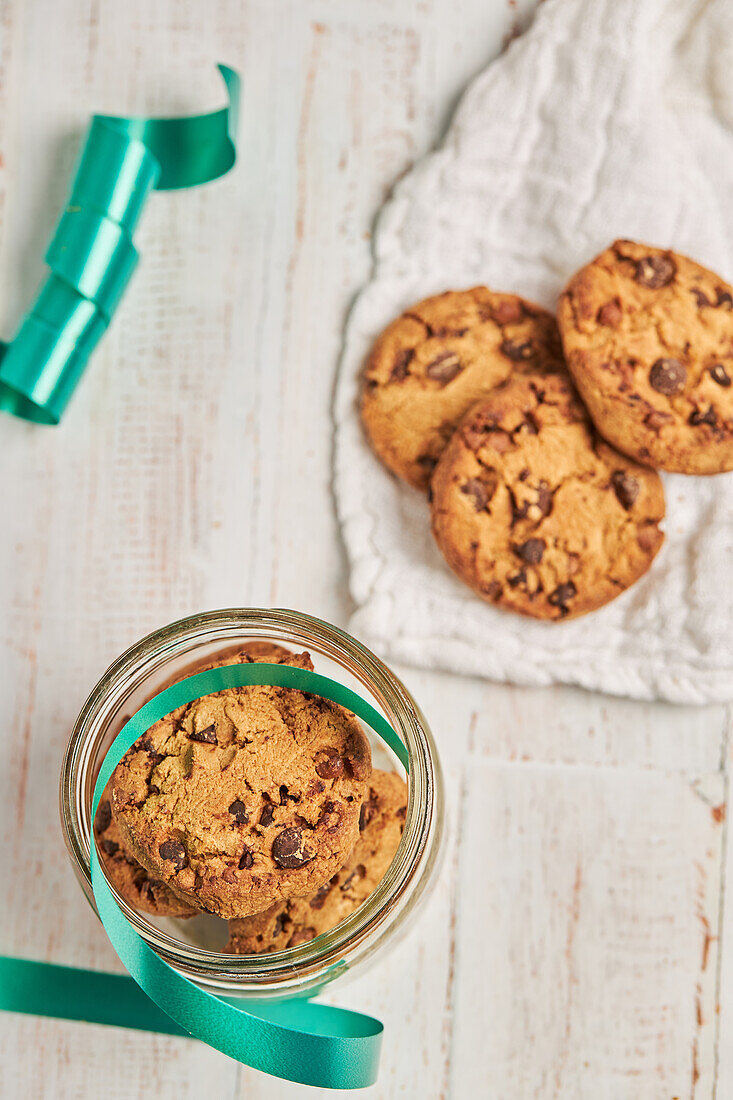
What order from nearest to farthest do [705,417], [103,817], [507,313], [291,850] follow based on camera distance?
[291,850] → [103,817] → [705,417] → [507,313]

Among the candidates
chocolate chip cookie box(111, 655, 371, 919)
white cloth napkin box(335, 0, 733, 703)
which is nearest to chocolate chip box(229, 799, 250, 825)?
chocolate chip cookie box(111, 655, 371, 919)

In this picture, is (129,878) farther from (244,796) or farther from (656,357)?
(656,357)

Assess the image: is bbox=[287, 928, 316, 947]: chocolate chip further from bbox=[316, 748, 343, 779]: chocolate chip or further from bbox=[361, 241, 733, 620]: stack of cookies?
bbox=[361, 241, 733, 620]: stack of cookies

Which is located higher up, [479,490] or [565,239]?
[565,239]

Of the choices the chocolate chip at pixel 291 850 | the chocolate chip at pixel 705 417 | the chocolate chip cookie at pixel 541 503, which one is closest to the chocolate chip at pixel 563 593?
the chocolate chip cookie at pixel 541 503

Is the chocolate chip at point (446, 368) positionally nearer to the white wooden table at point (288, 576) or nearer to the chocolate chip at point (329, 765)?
the white wooden table at point (288, 576)

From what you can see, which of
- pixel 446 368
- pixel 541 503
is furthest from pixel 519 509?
pixel 446 368
